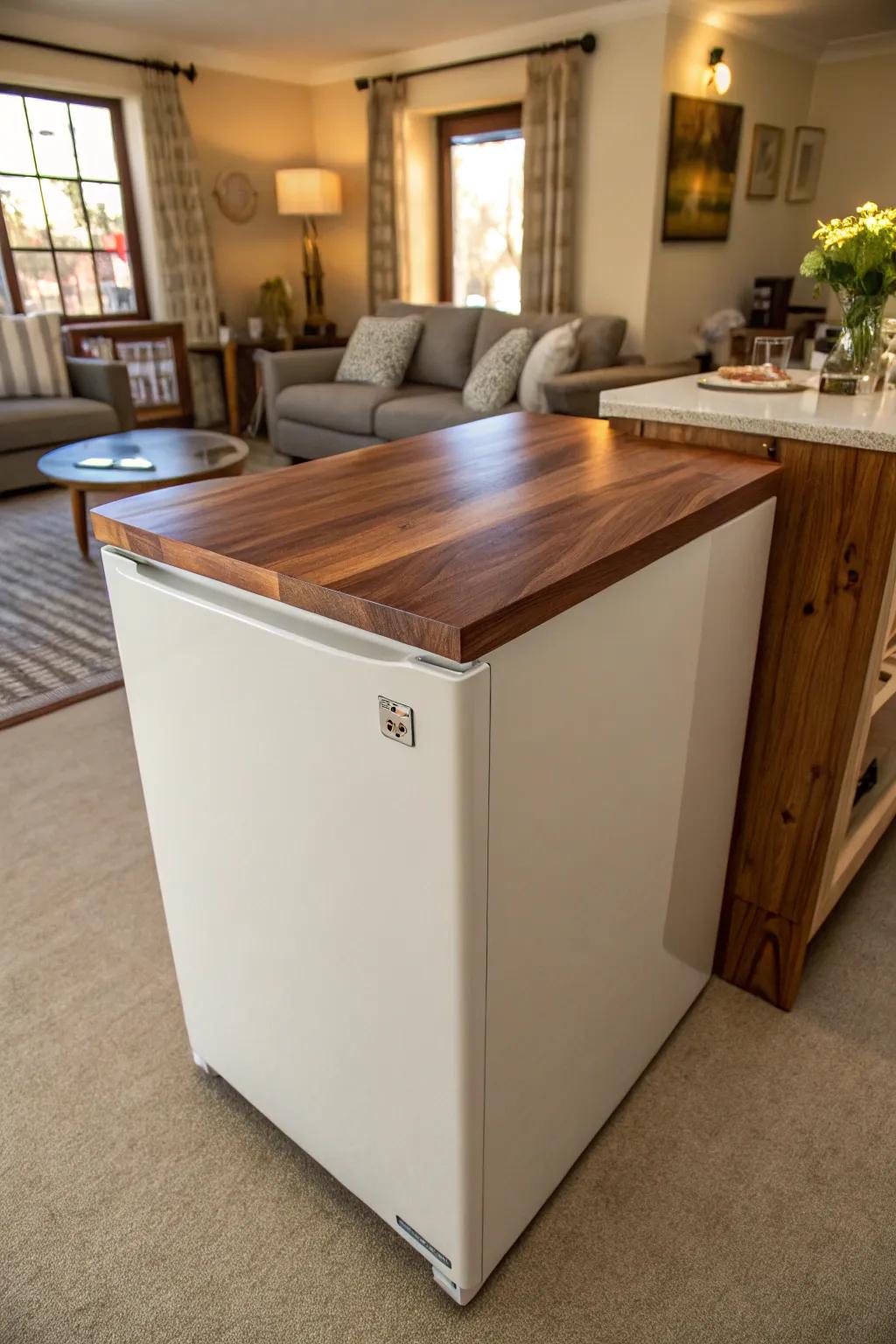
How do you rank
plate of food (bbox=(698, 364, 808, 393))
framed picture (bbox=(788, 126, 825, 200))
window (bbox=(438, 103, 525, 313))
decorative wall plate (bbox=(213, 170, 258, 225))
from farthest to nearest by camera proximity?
decorative wall plate (bbox=(213, 170, 258, 225))
framed picture (bbox=(788, 126, 825, 200))
window (bbox=(438, 103, 525, 313))
plate of food (bbox=(698, 364, 808, 393))

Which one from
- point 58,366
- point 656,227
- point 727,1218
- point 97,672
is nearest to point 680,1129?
point 727,1218

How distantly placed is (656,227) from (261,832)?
Answer: 15.0 feet

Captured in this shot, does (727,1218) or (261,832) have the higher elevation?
(261,832)

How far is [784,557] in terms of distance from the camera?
1.26m

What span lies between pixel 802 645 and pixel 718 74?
4.51 metres

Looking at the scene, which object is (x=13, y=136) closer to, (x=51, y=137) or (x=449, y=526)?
(x=51, y=137)

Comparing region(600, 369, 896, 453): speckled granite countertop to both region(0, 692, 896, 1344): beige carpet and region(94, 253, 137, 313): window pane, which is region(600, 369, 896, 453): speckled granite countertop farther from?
region(94, 253, 137, 313): window pane

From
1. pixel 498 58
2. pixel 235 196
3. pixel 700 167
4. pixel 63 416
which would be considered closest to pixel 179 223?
pixel 235 196

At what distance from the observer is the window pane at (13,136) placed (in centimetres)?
468

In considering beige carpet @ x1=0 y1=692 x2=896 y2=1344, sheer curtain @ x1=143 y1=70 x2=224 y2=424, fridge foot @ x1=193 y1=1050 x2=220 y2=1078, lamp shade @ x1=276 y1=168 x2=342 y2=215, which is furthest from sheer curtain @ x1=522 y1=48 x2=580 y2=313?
fridge foot @ x1=193 y1=1050 x2=220 y2=1078

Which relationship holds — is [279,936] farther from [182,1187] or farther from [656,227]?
[656,227]

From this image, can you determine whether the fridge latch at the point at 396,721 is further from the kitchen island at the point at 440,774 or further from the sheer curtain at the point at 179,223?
the sheer curtain at the point at 179,223

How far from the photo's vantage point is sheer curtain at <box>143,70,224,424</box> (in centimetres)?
505

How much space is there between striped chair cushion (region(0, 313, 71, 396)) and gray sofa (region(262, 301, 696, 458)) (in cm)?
113
